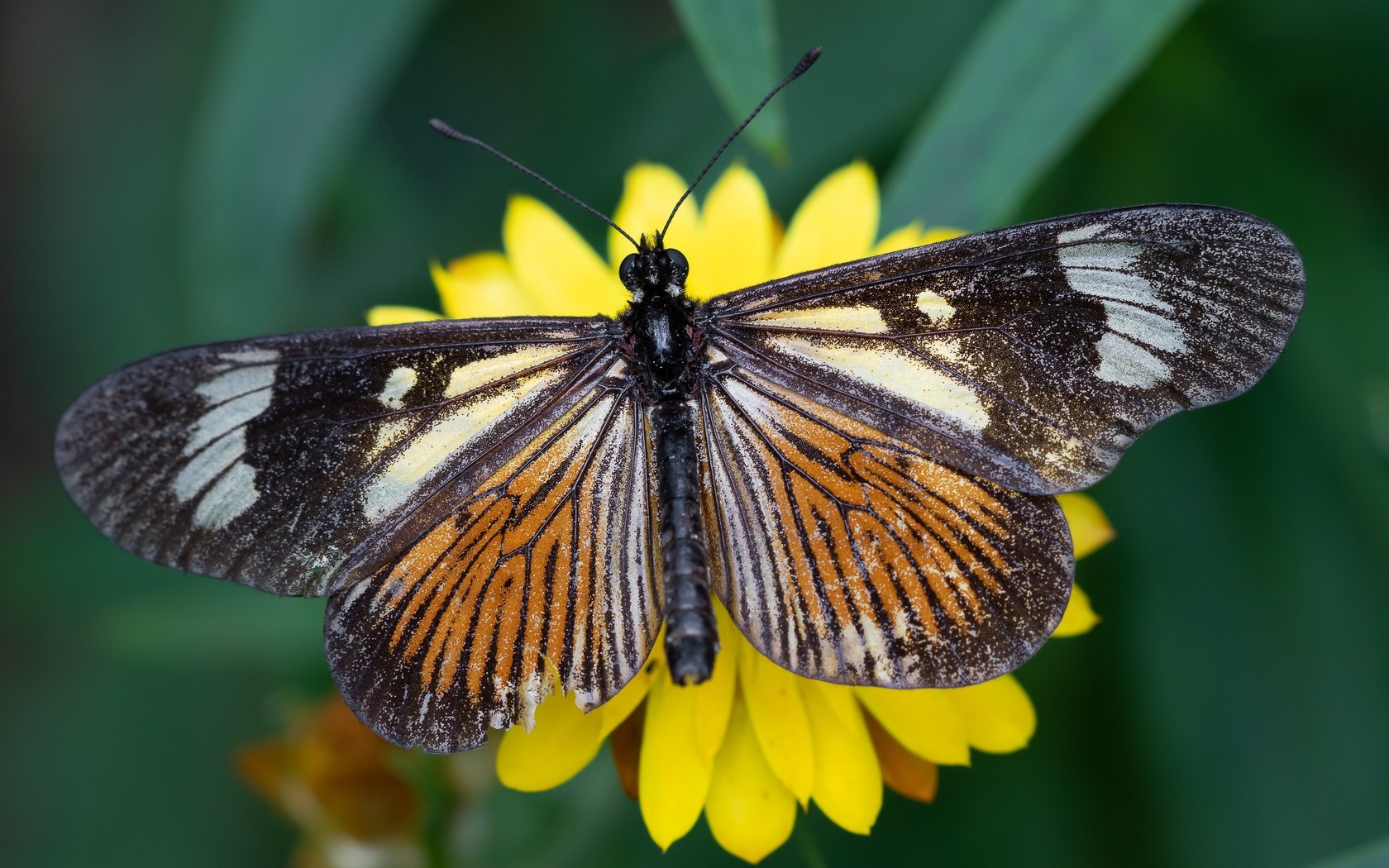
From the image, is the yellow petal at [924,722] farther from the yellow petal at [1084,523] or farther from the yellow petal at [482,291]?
the yellow petal at [482,291]

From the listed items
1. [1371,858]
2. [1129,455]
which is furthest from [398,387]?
[1129,455]

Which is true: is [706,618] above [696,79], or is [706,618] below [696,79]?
below

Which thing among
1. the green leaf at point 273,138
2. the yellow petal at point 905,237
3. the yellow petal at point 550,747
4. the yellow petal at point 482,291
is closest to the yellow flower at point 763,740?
the yellow petal at point 550,747

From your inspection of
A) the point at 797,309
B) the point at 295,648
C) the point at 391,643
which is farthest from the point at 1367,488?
the point at 295,648

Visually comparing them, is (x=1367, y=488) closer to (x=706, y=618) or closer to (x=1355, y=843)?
(x=1355, y=843)

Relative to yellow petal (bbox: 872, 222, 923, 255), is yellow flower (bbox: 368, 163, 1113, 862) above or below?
below

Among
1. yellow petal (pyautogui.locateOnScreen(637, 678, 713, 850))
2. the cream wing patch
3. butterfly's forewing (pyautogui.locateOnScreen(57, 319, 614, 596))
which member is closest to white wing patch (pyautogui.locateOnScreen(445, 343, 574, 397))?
butterfly's forewing (pyautogui.locateOnScreen(57, 319, 614, 596))

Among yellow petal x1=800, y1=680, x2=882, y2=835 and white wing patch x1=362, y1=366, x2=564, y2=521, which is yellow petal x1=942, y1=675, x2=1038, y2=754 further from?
white wing patch x1=362, y1=366, x2=564, y2=521
